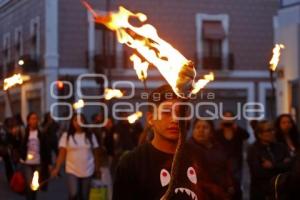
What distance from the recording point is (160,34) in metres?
31.3

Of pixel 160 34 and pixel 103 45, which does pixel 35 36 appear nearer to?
pixel 103 45

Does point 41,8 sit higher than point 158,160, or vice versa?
point 41,8

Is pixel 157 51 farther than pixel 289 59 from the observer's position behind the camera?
No

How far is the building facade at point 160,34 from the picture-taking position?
31.2 meters

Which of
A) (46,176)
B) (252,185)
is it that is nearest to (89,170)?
(46,176)

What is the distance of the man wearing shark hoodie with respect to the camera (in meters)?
4.25

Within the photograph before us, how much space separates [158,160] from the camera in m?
4.36

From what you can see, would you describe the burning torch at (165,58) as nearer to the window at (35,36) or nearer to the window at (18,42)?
the window at (18,42)

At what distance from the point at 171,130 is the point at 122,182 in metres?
0.37

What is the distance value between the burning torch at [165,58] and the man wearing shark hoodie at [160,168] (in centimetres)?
36

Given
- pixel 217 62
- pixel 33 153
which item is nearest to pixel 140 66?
pixel 33 153

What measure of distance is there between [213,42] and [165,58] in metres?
30.1

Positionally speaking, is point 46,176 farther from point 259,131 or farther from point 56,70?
point 56,70

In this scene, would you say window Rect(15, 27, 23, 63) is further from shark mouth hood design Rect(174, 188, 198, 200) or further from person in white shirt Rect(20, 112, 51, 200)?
shark mouth hood design Rect(174, 188, 198, 200)
